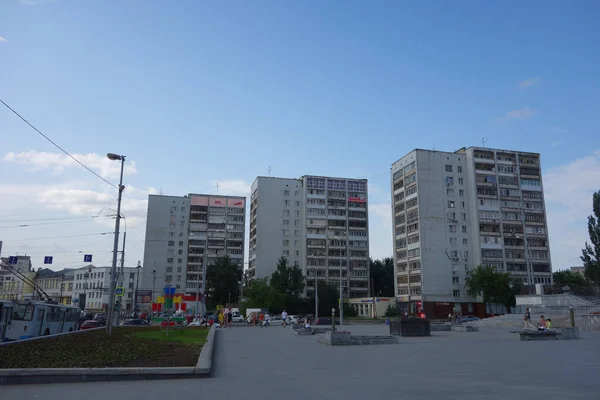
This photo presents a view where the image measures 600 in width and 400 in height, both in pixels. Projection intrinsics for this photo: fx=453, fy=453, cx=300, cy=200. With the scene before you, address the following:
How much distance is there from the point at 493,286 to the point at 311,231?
129 feet

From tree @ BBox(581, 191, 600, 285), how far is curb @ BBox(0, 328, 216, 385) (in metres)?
64.0

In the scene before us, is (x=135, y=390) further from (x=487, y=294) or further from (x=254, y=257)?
(x=254, y=257)

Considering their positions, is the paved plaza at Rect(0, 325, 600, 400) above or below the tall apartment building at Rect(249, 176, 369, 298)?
below

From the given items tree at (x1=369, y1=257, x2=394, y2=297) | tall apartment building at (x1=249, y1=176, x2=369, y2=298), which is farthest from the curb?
tree at (x1=369, y1=257, x2=394, y2=297)

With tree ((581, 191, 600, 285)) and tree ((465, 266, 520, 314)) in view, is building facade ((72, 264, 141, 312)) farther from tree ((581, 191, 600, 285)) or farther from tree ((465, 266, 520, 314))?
tree ((581, 191, 600, 285))

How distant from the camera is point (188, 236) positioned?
10450 centimetres

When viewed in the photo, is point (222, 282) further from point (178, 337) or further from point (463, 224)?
point (178, 337)

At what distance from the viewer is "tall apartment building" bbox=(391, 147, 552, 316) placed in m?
76.7

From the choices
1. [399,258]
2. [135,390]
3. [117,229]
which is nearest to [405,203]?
[399,258]

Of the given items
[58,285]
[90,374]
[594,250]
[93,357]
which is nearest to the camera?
[90,374]

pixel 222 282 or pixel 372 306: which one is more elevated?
pixel 222 282

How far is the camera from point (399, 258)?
83.9 m

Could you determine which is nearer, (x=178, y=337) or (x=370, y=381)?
(x=370, y=381)

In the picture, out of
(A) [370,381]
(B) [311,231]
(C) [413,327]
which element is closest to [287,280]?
(B) [311,231]
